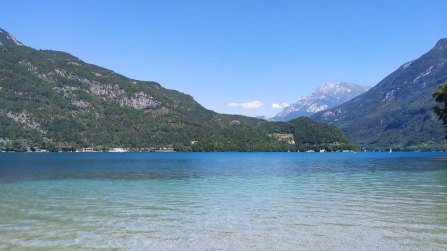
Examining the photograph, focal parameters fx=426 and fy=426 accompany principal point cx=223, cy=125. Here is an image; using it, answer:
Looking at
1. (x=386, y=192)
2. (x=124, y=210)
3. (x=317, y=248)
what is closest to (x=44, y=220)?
(x=124, y=210)

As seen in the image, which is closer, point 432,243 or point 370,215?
point 432,243

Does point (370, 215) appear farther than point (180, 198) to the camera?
No

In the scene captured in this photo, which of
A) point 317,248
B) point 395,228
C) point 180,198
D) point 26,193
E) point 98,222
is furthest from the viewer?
point 26,193

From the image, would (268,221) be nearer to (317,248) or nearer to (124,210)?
(317,248)

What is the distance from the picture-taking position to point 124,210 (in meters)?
27.2

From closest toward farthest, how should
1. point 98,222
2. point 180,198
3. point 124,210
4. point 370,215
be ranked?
point 98,222 → point 370,215 → point 124,210 → point 180,198

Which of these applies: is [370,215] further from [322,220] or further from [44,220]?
[44,220]

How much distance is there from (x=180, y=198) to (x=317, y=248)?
18711mm

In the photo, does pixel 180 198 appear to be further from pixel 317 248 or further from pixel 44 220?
pixel 317 248

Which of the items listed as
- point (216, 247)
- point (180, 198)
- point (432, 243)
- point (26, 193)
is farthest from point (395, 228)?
point (26, 193)

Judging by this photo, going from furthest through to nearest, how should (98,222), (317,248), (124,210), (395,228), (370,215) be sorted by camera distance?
(124,210), (370,215), (98,222), (395,228), (317,248)

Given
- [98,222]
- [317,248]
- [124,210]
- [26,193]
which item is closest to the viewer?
[317,248]

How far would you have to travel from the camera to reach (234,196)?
35.3m

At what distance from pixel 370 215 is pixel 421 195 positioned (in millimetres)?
12846
